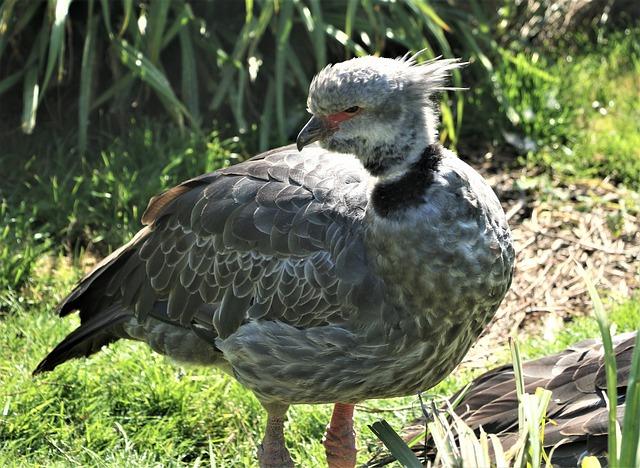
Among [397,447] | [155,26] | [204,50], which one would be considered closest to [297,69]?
[204,50]

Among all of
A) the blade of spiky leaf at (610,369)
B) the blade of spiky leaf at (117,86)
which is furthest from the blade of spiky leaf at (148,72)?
the blade of spiky leaf at (610,369)

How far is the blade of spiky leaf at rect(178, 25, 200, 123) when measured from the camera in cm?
554

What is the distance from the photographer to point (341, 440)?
3617mm

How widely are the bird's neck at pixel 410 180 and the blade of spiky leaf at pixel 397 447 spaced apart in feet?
2.15

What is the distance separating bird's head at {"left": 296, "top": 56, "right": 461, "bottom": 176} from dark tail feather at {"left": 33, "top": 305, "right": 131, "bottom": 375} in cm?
119

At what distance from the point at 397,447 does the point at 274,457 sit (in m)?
0.91

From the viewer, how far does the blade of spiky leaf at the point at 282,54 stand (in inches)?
213

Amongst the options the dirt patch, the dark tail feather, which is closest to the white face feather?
the dark tail feather

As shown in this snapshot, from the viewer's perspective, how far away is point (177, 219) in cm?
374

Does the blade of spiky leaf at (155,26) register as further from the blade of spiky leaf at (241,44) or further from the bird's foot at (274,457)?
the bird's foot at (274,457)

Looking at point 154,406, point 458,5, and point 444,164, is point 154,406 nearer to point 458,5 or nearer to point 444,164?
point 444,164

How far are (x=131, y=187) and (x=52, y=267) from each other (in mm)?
561

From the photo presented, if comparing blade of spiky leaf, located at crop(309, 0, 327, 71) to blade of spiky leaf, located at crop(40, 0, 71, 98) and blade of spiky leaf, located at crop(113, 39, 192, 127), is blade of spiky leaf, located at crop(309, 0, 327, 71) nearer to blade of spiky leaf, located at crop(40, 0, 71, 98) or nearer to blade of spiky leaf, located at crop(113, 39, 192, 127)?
blade of spiky leaf, located at crop(113, 39, 192, 127)

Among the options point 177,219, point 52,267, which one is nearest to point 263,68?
point 52,267
